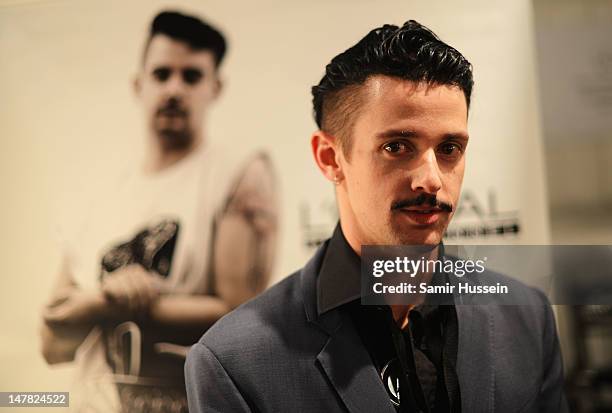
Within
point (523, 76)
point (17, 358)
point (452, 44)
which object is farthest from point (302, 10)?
point (17, 358)

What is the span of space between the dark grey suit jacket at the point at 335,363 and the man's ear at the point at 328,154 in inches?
7.7

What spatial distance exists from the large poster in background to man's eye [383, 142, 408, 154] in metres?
0.15

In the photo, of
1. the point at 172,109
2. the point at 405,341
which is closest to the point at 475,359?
the point at 405,341

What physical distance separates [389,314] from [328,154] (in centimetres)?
30

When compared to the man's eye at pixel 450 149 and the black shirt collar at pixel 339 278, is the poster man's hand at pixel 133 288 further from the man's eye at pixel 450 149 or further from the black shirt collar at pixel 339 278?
the man's eye at pixel 450 149

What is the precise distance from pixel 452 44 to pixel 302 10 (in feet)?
1.06

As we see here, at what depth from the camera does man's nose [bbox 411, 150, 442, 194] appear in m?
0.97

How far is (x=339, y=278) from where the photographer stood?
1059 mm

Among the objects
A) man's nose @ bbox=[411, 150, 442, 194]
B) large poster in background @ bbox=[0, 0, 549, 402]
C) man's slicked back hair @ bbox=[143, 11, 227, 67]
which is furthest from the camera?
man's slicked back hair @ bbox=[143, 11, 227, 67]

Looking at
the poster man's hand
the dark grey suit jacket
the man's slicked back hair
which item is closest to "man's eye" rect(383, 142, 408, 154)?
the dark grey suit jacket

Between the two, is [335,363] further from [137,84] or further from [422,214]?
[137,84]

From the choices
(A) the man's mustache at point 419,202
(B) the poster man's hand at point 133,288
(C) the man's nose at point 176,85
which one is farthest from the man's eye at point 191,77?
(A) the man's mustache at point 419,202

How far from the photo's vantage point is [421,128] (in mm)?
975

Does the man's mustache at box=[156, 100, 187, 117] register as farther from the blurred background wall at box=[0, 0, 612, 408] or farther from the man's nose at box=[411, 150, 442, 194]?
the man's nose at box=[411, 150, 442, 194]
